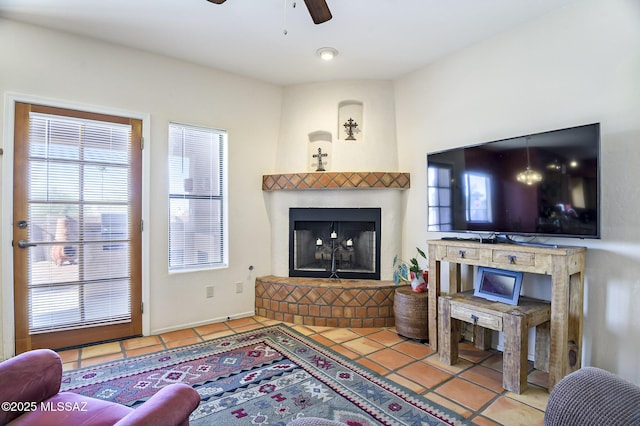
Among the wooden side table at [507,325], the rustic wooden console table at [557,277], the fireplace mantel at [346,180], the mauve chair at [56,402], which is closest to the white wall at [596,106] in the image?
the rustic wooden console table at [557,277]

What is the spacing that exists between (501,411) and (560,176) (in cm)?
152

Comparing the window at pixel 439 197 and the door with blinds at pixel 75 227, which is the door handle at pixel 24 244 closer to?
the door with blinds at pixel 75 227

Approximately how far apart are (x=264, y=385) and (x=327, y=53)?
287 cm

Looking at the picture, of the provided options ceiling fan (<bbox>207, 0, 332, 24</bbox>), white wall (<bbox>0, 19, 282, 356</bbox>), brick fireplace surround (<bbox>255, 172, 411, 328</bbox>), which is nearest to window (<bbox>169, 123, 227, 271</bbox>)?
white wall (<bbox>0, 19, 282, 356</bbox>)

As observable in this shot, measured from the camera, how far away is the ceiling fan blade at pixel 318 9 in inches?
71.4

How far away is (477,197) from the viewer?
8.63ft

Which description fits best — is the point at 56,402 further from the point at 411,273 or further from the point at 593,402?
the point at 411,273

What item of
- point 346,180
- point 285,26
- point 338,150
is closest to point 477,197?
point 346,180

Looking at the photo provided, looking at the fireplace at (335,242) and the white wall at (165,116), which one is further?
the fireplace at (335,242)

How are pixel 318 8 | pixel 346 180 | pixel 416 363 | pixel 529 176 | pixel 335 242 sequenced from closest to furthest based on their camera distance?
pixel 318 8
pixel 529 176
pixel 416 363
pixel 346 180
pixel 335 242

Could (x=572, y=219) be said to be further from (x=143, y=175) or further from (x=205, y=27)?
Answer: (x=143, y=175)

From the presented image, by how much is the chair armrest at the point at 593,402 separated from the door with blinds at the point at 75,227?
3234mm

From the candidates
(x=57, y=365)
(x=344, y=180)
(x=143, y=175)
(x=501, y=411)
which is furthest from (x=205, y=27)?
(x=501, y=411)

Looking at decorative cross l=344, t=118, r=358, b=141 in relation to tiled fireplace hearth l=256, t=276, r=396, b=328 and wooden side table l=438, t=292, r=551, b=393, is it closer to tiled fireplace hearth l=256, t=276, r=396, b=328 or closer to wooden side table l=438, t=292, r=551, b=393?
tiled fireplace hearth l=256, t=276, r=396, b=328
